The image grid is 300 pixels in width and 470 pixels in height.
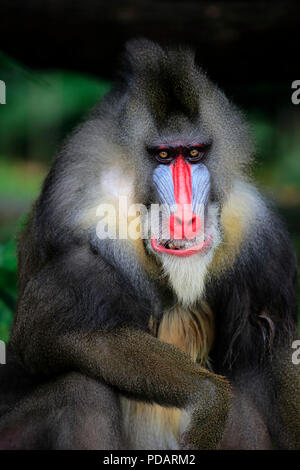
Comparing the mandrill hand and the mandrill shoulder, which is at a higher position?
the mandrill shoulder

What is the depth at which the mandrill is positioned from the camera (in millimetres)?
3574

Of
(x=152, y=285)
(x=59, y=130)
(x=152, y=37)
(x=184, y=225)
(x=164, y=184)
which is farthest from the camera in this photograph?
(x=59, y=130)

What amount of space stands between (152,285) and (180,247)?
1.10 ft

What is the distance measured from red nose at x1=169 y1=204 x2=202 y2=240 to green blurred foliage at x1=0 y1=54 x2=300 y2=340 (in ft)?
13.7

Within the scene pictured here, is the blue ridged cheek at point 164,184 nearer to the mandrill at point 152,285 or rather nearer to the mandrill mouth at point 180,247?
the mandrill at point 152,285

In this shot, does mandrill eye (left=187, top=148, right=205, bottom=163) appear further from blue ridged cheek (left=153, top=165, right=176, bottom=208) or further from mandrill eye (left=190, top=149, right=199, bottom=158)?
blue ridged cheek (left=153, top=165, right=176, bottom=208)

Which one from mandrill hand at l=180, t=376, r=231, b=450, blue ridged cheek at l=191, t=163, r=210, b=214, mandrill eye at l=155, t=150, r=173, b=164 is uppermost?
mandrill eye at l=155, t=150, r=173, b=164

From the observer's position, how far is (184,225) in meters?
3.50

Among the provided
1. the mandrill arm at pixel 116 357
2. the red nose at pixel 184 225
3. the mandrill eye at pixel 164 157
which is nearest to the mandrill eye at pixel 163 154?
the mandrill eye at pixel 164 157

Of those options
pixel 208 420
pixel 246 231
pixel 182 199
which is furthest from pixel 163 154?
pixel 208 420

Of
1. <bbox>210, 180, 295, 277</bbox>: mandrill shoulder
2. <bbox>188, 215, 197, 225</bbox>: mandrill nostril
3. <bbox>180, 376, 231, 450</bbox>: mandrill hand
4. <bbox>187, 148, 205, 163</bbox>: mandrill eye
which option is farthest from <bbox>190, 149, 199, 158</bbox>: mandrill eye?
<bbox>180, 376, 231, 450</bbox>: mandrill hand

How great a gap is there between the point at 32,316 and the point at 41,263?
0.28m

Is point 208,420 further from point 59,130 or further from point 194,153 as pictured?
point 59,130
